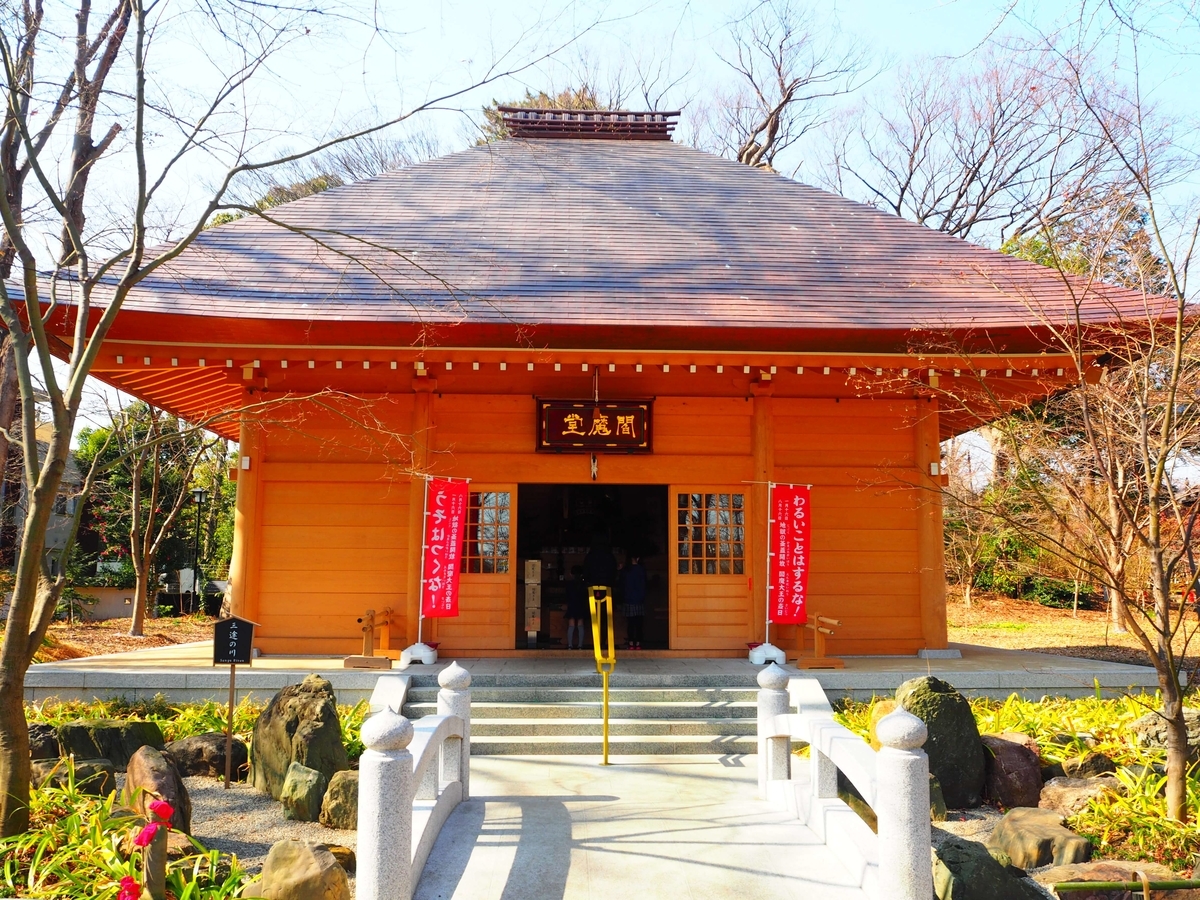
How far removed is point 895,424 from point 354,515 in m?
6.61

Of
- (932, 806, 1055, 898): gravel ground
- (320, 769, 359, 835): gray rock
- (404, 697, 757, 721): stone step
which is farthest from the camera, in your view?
(404, 697, 757, 721): stone step

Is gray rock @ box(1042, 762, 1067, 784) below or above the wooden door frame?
below

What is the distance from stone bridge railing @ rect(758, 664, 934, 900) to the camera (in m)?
4.12

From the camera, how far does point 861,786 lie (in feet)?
15.5

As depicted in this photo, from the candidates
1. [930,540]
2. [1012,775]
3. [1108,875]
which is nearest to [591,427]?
[930,540]

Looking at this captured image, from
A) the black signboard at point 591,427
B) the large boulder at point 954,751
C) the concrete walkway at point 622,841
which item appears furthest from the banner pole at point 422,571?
the large boulder at point 954,751

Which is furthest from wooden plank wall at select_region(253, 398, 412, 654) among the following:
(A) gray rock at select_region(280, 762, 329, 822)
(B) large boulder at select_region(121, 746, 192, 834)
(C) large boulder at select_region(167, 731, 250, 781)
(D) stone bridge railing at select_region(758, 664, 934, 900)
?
(D) stone bridge railing at select_region(758, 664, 934, 900)

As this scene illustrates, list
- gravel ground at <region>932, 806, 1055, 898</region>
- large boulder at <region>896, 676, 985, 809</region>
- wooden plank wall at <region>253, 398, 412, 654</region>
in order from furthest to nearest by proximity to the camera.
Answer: wooden plank wall at <region>253, 398, 412, 654</region> < large boulder at <region>896, 676, 985, 809</region> < gravel ground at <region>932, 806, 1055, 898</region>

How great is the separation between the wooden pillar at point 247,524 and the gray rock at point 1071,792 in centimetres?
810

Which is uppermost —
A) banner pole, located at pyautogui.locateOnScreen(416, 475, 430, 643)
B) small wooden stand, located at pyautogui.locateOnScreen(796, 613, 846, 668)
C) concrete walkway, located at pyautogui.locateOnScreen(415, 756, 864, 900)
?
banner pole, located at pyautogui.locateOnScreen(416, 475, 430, 643)

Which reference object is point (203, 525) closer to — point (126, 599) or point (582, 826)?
point (126, 599)

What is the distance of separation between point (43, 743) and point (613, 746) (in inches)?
177

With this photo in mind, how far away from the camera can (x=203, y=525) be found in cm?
2436

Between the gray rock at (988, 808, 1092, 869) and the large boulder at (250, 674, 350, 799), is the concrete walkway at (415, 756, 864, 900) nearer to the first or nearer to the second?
the large boulder at (250, 674, 350, 799)
